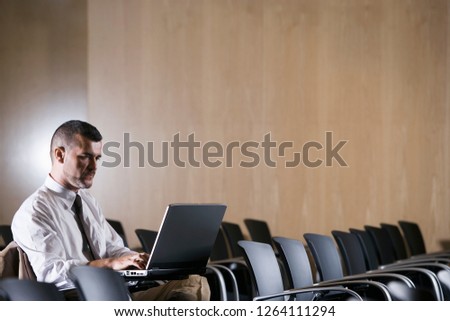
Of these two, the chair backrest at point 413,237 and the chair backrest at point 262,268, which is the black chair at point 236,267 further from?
the chair backrest at point 413,237

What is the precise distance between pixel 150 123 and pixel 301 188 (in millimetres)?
1568

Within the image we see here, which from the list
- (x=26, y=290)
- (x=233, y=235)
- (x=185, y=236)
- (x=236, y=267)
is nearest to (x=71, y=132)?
(x=185, y=236)

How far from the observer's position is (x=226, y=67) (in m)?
8.10

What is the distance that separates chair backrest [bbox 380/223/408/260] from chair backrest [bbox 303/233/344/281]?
2.50m

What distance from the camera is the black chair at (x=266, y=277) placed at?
394 cm

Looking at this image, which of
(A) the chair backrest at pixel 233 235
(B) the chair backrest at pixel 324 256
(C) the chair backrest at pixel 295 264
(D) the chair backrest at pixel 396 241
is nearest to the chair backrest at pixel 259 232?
(A) the chair backrest at pixel 233 235

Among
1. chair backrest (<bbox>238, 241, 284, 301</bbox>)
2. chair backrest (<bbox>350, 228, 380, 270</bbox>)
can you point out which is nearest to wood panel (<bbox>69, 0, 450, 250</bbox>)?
chair backrest (<bbox>350, 228, 380, 270</bbox>)

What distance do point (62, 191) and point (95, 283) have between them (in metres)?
1.25

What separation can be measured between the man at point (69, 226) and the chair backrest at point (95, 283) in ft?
2.85

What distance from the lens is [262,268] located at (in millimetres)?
4078
